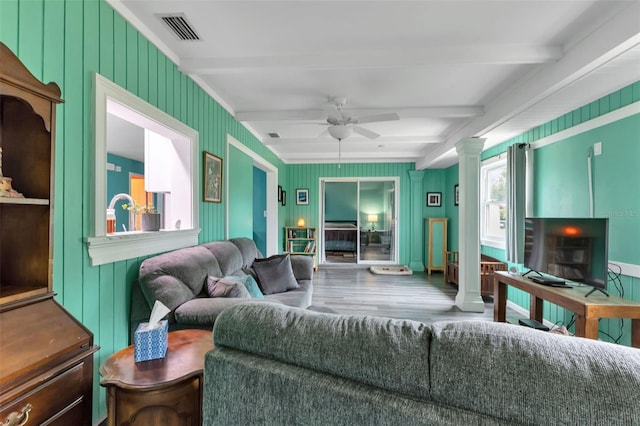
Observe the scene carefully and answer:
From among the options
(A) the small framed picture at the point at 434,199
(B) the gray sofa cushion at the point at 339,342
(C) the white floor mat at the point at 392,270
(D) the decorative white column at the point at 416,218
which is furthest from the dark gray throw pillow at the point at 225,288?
(A) the small framed picture at the point at 434,199

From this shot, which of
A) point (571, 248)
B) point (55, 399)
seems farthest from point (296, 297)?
point (571, 248)

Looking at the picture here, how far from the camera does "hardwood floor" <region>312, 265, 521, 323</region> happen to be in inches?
147

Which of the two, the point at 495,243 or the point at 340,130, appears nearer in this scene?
the point at 340,130

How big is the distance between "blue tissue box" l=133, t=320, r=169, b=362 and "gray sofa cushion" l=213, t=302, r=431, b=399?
0.44m

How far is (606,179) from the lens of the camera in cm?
257

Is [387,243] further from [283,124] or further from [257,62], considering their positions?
[257,62]

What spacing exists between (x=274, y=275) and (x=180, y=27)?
7.59 feet

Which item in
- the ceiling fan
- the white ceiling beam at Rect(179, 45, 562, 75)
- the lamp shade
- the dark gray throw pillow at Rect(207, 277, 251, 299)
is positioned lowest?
the dark gray throw pillow at Rect(207, 277, 251, 299)

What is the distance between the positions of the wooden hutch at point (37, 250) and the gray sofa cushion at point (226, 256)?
150cm

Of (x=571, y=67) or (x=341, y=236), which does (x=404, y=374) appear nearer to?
(x=571, y=67)

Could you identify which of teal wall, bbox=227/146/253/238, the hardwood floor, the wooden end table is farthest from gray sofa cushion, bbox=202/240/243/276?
the wooden end table

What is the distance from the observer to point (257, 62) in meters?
2.39

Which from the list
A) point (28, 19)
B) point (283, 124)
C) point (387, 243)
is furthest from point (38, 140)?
point (387, 243)

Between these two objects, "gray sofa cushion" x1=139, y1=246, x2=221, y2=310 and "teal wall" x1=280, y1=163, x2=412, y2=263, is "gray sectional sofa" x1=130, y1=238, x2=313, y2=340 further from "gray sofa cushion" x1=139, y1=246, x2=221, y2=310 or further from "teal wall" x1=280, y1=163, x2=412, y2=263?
"teal wall" x1=280, y1=163, x2=412, y2=263
